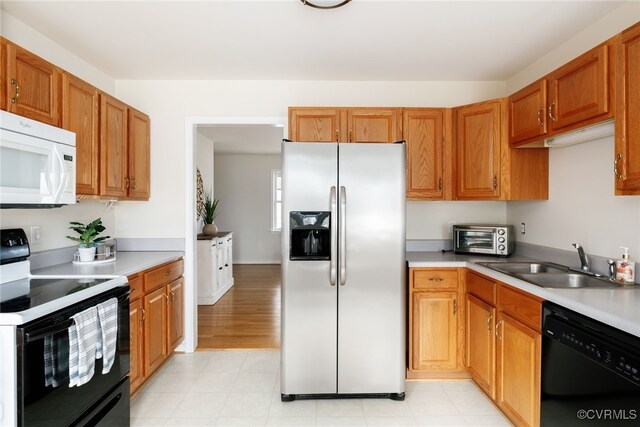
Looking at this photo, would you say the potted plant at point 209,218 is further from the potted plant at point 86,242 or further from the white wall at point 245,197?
the potted plant at point 86,242

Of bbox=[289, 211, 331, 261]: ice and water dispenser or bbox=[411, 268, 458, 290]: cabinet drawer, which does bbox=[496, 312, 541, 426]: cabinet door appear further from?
bbox=[289, 211, 331, 261]: ice and water dispenser

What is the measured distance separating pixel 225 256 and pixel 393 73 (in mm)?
3590

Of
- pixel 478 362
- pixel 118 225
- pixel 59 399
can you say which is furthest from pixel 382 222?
pixel 118 225

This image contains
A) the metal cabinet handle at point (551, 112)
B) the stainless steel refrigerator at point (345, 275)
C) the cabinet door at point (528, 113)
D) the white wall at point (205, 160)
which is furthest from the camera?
the white wall at point (205, 160)

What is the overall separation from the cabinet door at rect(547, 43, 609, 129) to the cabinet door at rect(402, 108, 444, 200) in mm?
881

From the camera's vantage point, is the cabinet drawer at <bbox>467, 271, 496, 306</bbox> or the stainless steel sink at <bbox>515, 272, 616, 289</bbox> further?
the cabinet drawer at <bbox>467, 271, 496, 306</bbox>

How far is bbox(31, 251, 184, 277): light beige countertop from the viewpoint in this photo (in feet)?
Result: 7.16

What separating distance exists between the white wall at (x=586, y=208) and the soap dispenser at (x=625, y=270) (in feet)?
0.32

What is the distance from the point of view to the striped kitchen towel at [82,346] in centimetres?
161

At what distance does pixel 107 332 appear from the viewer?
72.8 inches

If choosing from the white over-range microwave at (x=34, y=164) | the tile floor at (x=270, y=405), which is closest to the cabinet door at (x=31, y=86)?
the white over-range microwave at (x=34, y=164)

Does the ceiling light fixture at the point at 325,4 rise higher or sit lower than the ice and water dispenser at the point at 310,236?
higher

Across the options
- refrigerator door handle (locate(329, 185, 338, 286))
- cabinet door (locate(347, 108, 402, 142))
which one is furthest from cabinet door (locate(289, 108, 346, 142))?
refrigerator door handle (locate(329, 185, 338, 286))

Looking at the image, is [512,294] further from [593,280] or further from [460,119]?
[460,119]
